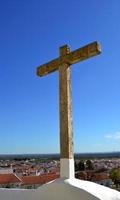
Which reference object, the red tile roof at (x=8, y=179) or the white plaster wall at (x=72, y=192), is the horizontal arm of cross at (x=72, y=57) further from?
the red tile roof at (x=8, y=179)

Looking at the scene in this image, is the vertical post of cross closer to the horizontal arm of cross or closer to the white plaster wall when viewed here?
the horizontal arm of cross

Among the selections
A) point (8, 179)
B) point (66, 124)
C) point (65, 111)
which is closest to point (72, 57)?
point (65, 111)

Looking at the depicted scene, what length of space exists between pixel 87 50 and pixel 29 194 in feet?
6.74

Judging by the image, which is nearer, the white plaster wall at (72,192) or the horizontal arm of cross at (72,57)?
the white plaster wall at (72,192)

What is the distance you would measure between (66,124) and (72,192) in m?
0.89

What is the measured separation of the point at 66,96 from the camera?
4.82m

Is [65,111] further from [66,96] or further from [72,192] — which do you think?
[72,192]

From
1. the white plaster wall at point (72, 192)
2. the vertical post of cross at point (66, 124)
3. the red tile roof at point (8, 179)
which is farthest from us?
the red tile roof at point (8, 179)

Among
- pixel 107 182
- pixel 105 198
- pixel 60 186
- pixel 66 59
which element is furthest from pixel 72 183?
pixel 107 182

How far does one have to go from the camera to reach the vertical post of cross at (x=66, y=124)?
4.61 metres

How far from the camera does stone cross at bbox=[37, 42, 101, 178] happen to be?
4.61 m

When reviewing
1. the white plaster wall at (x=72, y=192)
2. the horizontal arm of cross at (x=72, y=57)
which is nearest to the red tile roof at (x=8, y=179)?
the horizontal arm of cross at (x=72, y=57)

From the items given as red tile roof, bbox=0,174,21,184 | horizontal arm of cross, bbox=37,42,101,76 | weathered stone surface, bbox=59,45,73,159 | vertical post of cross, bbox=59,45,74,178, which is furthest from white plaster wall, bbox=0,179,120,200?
red tile roof, bbox=0,174,21,184

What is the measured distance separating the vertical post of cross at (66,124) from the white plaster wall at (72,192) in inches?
7.9
